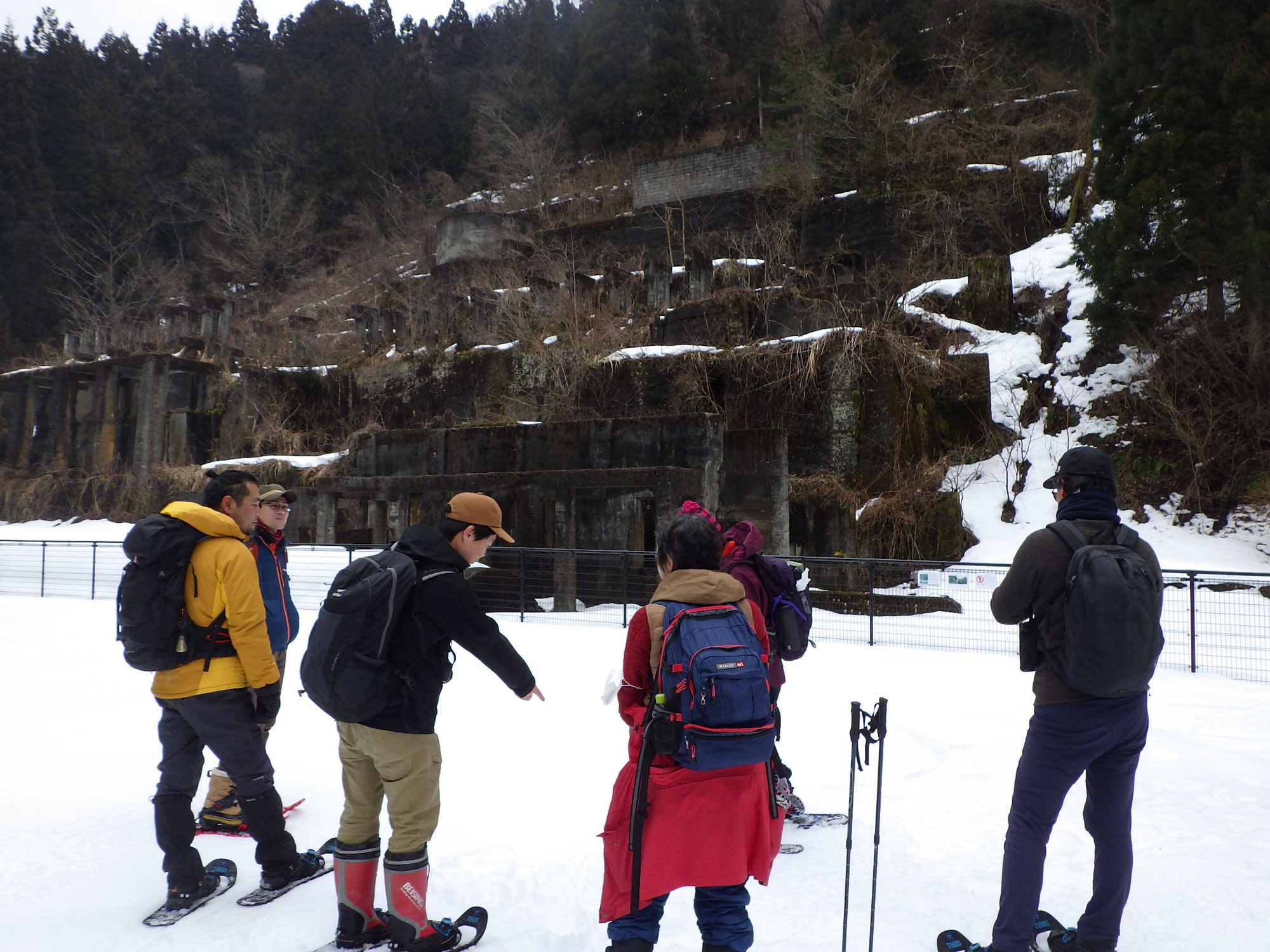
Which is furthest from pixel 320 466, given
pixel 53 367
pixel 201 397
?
pixel 53 367

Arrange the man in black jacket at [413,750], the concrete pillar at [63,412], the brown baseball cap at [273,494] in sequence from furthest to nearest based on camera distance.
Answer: the concrete pillar at [63,412] → the brown baseball cap at [273,494] → the man in black jacket at [413,750]

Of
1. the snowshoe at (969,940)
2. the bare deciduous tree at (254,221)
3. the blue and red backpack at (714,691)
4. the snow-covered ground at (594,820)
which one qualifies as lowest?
the snow-covered ground at (594,820)

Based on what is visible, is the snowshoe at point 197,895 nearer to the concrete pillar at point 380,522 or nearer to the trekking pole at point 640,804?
the trekking pole at point 640,804

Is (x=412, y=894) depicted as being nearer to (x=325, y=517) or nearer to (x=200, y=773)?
(x=200, y=773)

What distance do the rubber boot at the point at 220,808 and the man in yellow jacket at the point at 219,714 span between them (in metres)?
0.76

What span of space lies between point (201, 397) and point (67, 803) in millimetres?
25957

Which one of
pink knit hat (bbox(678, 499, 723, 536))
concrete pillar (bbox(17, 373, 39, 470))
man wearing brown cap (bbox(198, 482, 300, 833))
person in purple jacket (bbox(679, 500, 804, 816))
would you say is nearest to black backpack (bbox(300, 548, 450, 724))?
pink knit hat (bbox(678, 499, 723, 536))

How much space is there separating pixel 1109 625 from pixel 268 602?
13.6ft

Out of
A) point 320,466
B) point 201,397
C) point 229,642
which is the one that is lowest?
point 229,642

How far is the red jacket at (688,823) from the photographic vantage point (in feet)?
8.48

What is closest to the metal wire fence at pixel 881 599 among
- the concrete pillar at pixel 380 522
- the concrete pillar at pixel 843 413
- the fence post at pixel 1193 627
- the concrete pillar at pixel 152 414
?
the fence post at pixel 1193 627

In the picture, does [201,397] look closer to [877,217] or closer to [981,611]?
[877,217]

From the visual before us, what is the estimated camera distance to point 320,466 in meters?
20.6

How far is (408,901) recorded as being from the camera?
3.08m
